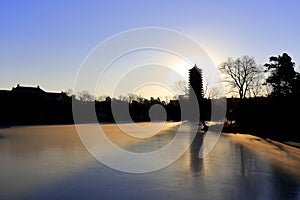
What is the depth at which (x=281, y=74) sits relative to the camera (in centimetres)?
3666

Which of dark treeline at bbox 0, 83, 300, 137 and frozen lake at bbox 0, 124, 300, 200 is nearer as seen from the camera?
frozen lake at bbox 0, 124, 300, 200

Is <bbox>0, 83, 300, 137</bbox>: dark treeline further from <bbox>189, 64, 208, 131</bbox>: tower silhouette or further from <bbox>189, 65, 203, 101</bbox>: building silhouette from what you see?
<bbox>189, 65, 203, 101</bbox>: building silhouette

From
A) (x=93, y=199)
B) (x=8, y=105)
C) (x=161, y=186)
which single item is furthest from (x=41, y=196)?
(x=8, y=105)

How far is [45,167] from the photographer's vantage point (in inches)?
485

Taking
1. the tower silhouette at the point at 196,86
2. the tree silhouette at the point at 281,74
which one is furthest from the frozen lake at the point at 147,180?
the tower silhouette at the point at 196,86

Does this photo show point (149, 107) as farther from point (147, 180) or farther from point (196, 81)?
point (147, 180)

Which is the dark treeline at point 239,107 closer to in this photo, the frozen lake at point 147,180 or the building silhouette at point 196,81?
the building silhouette at point 196,81

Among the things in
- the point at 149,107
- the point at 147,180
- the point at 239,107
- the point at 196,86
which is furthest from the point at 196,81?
the point at 147,180

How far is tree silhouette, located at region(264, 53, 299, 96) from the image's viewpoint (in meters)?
35.2

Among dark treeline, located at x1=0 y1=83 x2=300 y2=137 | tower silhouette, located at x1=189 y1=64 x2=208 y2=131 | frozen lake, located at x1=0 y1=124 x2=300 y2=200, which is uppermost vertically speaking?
tower silhouette, located at x1=189 y1=64 x2=208 y2=131

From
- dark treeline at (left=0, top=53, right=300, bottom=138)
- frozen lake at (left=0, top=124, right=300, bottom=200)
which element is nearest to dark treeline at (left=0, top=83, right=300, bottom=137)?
dark treeline at (left=0, top=53, right=300, bottom=138)

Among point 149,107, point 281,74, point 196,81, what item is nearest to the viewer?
point 281,74

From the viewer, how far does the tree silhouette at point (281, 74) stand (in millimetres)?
35156

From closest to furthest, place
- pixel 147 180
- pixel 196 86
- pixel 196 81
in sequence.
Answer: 1. pixel 147 180
2. pixel 196 86
3. pixel 196 81
